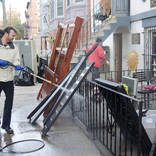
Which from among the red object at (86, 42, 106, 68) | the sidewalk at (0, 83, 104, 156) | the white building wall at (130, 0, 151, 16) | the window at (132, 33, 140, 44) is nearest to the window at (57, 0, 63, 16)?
the white building wall at (130, 0, 151, 16)

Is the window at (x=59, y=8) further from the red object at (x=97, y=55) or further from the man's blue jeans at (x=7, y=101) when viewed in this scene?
the man's blue jeans at (x=7, y=101)

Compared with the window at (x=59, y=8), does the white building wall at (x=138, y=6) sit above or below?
below

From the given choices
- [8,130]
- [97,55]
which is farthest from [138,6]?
[8,130]

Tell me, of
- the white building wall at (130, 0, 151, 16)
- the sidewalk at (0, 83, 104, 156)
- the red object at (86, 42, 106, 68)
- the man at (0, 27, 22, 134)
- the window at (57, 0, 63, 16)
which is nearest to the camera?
the sidewalk at (0, 83, 104, 156)

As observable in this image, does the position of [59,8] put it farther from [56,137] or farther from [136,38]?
[56,137]

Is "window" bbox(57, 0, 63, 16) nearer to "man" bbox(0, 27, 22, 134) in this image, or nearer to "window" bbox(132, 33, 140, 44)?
"window" bbox(132, 33, 140, 44)

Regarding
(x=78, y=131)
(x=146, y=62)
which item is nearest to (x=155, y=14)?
(x=146, y=62)

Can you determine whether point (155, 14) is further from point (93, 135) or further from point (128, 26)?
point (93, 135)

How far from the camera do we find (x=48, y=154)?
3.65 meters

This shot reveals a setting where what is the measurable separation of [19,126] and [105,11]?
7.97 meters

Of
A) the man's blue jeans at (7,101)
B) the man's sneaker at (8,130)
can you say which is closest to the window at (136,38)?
the man's blue jeans at (7,101)

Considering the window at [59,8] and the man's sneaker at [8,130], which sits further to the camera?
the window at [59,8]

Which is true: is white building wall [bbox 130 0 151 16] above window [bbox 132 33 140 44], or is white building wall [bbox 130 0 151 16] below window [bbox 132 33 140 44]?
above

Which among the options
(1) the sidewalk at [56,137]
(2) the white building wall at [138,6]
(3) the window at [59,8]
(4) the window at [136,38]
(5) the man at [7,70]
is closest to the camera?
(1) the sidewalk at [56,137]
